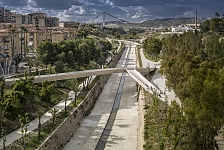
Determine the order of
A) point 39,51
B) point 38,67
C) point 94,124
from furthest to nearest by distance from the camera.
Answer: point 38,67
point 39,51
point 94,124

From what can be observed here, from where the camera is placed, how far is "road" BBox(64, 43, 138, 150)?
80.0ft

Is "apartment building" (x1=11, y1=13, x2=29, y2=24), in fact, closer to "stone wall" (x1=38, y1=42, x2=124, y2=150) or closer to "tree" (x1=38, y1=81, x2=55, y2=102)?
"stone wall" (x1=38, y1=42, x2=124, y2=150)

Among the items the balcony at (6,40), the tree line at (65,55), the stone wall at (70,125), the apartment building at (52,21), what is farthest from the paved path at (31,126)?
the apartment building at (52,21)

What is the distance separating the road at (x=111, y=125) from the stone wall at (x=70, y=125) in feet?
1.59

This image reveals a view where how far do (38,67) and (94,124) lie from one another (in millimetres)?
18968

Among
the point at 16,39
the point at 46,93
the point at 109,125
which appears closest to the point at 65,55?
the point at 46,93

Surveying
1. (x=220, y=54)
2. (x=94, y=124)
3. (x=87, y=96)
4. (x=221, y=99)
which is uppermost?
(x=220, y=54)

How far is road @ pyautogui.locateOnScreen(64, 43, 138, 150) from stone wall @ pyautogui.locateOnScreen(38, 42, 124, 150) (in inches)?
19.1

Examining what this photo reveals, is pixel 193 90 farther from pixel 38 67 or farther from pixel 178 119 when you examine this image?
pixel 38 67

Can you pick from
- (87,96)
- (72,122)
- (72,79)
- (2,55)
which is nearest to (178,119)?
(72,122)

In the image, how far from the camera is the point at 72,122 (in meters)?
27.0

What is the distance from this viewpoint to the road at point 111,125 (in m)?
24.4

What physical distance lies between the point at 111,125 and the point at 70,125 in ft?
16.1

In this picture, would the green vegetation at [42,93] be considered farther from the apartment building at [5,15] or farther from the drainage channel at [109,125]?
the apartment building at [5,15]
